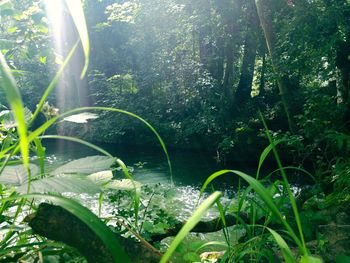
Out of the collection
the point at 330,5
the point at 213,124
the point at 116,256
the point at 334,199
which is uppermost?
the point at 330,5

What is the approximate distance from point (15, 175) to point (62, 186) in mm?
166

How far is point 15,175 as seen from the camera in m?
0.77

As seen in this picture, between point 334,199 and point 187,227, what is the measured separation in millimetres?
2132

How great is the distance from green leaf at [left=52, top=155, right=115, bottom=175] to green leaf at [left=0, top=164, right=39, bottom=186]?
0.06m

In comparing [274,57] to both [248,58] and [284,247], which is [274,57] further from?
[284,247]

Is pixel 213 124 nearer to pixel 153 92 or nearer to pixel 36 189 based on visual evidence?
pixel 153 92

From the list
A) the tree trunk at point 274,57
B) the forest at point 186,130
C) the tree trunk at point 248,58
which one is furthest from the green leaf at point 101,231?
the tree trunk at point 248,58

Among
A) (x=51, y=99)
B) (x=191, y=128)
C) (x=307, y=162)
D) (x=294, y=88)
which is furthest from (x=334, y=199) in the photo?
(x=51, y=99)

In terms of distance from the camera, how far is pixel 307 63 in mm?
8711

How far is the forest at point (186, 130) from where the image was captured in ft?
3.04

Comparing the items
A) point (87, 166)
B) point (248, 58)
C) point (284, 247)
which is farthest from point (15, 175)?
point (248, 58)

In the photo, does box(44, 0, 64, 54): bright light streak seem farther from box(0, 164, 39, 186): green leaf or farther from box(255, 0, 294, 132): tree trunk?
box(255, 0, 294, 132): tree trunk

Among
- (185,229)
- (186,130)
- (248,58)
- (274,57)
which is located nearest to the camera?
(185,229)

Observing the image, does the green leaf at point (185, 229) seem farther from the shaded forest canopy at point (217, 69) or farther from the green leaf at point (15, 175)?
the shaded forest canopy at point (217, 69)
